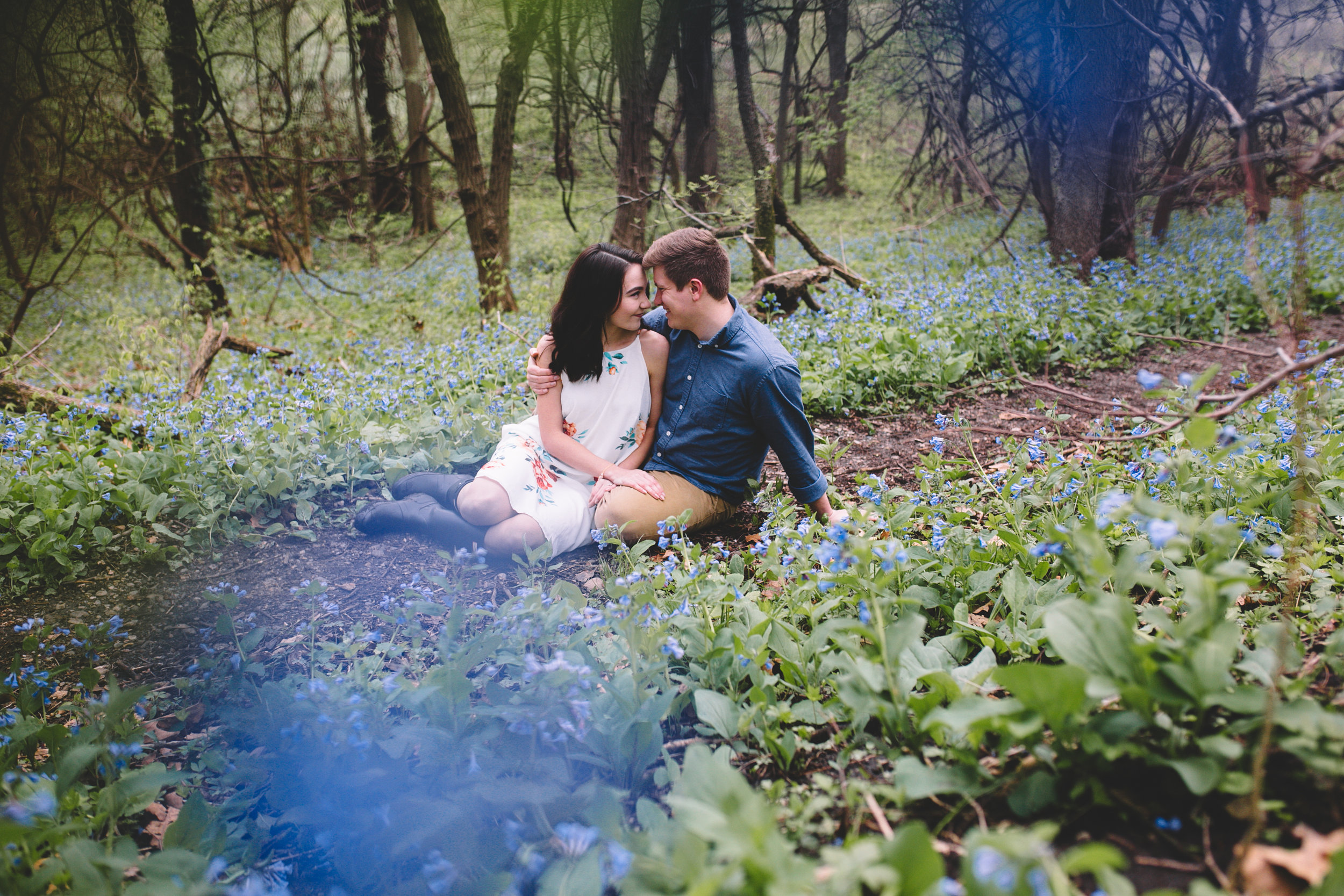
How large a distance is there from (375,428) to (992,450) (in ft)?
9.59

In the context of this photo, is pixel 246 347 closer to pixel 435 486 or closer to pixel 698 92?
pixel 435 486

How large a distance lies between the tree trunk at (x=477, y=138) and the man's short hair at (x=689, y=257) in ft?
13.8

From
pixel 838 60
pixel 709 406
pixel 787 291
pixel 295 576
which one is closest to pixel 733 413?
pixel 709 406

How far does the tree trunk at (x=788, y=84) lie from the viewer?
7825 mm

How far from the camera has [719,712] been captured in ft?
5.37

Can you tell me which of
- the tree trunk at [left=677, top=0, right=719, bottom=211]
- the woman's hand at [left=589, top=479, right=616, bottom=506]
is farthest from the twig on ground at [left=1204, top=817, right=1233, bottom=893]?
the tree trunk at [left=677, top=0, right=719, bottom=211]

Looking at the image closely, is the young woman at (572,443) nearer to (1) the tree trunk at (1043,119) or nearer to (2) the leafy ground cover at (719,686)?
(2) the leafy ground cover at (719,686)

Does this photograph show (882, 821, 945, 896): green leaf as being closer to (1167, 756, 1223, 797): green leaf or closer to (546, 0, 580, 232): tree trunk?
(1167, 756, 1223, 797): green leaf

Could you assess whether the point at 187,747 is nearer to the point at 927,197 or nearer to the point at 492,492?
the point at 492,492

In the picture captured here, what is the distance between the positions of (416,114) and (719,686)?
1316 cm

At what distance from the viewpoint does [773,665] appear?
1.93 metres

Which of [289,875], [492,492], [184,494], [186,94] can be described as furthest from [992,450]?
[186,94]

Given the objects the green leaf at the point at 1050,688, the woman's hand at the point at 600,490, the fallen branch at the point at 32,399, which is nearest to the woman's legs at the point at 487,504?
the woman's hand at the point at 600,490

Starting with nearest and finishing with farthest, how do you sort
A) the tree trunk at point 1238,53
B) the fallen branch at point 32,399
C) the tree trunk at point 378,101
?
1. the fallen branch at point 32,399
2. the tree trunk at point 1238,53
3. the tree trunk at point 378,101
